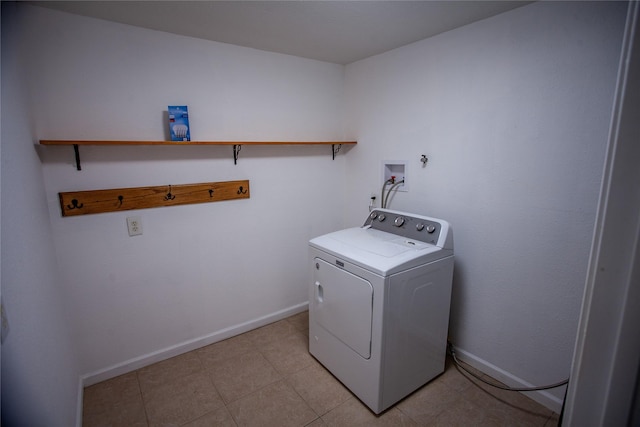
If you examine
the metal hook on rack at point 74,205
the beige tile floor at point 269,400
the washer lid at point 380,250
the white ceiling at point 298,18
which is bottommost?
the beige tile floor at point 269,400

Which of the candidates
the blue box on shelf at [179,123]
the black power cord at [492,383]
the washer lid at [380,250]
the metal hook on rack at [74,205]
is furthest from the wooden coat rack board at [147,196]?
the black power cord at [492,383]

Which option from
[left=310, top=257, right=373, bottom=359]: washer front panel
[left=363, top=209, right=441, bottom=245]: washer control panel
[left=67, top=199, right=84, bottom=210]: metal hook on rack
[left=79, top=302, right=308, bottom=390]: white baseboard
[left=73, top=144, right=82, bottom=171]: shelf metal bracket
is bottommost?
[left=79, top=302, right=308, bottom=390]: white baseboard

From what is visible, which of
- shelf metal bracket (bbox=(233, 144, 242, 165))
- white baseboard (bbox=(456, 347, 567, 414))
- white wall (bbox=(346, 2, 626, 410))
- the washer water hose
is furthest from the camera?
the washer water hose

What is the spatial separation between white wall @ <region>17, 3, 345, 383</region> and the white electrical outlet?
0.04 metres

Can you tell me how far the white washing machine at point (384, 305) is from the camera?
164 cm

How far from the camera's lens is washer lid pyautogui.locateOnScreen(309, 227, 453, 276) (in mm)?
1622

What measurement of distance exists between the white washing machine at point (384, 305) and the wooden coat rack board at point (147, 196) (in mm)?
784

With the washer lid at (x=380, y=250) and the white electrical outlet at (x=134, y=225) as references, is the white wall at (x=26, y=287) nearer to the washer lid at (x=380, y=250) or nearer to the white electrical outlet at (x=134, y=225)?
the white electrical outlet at (x=134, y=225)

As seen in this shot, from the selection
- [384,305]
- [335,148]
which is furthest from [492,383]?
[335,148]

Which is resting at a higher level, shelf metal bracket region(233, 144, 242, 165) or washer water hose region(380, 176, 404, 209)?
shelf metal bracket region(233, 144, 242, 165)

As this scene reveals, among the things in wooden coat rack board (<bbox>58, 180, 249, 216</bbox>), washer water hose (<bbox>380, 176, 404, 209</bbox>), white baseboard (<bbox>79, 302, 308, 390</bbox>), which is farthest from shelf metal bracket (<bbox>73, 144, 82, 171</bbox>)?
washer water hose (<bbox>380, 176, 404, 209</bbox>)

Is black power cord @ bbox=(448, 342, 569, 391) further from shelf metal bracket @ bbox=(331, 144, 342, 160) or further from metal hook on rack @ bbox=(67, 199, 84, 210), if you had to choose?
metal hook on rack @ bbox=(67, 199, 84, 210)

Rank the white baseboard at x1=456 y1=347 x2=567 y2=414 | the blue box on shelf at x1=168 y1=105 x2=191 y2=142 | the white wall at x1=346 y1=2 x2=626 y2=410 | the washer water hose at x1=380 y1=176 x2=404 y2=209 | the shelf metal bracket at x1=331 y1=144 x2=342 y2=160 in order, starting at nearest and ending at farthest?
1. the white wall at x1=346 y1=2 x2=626 y2=410
2. the white baseboard at x1=456 y1=347 x2=567 y2=414
3. the blue box on shelf at x1=168 y1=105 x2=191 y2=142
4. the washer water hose at x1=380 y1=176 x2=404 y2=209
5. the shelf metal bracket at x1=331 y1=144 x2=342 y2=160

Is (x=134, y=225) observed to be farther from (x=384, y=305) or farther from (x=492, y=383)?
(x=492, y=383)
